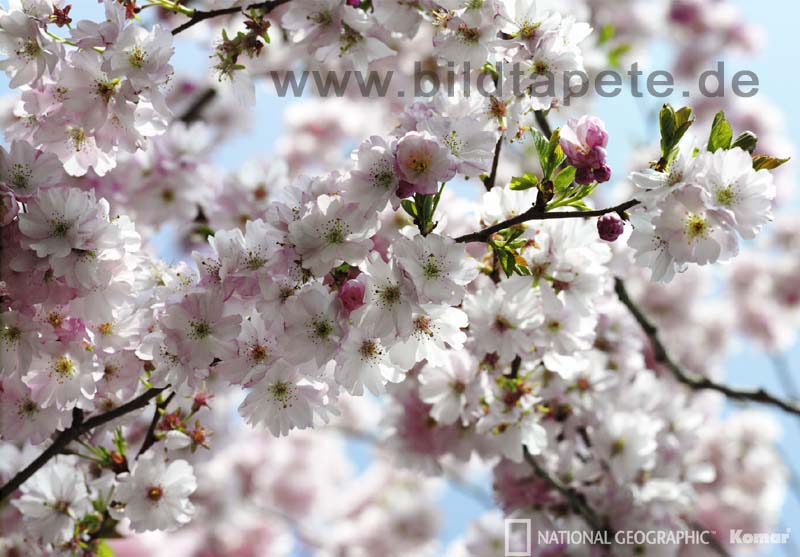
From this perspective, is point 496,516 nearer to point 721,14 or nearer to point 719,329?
point 719,329

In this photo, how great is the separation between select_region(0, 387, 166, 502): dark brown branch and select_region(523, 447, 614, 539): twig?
1040 millimetres

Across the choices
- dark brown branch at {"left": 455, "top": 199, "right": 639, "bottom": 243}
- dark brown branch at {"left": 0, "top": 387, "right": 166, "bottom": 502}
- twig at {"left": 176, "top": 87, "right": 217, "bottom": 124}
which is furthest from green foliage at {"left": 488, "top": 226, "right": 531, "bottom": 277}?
twig at {"left": 176, "top": 87, "right": 217, "bottom": 124}

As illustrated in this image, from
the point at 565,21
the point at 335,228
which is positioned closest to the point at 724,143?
the point at 565,21

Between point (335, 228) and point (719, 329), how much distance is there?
528 cm

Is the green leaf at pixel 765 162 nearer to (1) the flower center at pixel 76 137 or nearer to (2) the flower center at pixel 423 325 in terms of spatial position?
(2) the flower center at pixel 423 325

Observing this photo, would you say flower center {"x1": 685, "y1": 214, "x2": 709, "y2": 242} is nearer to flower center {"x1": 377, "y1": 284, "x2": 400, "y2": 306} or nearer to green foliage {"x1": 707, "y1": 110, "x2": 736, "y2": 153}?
green foliage {"x1": 707, "y1": 110, "x2": 736, "y2": 153}

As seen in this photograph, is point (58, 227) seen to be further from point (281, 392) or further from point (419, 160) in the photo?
point (419, 160)

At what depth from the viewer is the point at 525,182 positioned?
1.39 m

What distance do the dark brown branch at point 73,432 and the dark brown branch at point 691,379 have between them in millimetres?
1338

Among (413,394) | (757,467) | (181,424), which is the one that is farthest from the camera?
(757,467)

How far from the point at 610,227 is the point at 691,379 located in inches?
55.1

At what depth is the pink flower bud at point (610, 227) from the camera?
1294 mm

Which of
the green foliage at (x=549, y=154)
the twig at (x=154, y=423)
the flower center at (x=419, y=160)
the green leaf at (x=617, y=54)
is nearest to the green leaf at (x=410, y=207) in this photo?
the flower center at (x=419, y=160)

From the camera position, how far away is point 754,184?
1.22m
